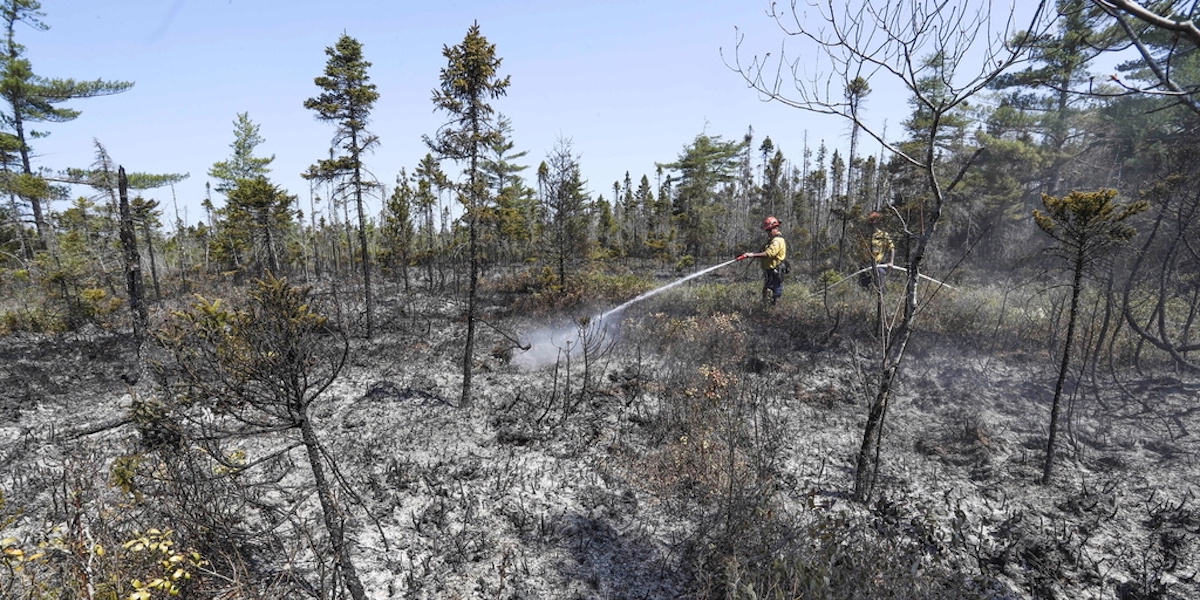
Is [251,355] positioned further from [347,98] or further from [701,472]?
[347,98]

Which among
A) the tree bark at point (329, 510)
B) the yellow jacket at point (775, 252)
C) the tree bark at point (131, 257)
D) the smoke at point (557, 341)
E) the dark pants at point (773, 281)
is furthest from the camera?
the dark pants at point (773, 281)

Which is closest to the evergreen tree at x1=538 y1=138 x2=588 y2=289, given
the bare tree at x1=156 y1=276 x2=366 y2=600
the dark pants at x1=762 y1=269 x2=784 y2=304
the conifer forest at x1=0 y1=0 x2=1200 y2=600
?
the conifer forest at x1=0 y1=0 x2=1200 y2=600

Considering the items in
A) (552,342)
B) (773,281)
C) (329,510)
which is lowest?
(552,342)

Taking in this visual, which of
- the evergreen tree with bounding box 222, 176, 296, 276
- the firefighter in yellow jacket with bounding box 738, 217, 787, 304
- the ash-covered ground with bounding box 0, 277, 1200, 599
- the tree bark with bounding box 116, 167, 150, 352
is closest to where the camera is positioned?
the ash-covered ground with bounding box 0, 277, 1200, 599

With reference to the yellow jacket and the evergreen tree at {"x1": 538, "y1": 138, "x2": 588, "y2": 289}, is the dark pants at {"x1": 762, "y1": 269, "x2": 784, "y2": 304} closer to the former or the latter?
the yellow jacket

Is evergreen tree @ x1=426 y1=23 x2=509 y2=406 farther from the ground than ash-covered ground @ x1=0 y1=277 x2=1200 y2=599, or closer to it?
farther from the ground

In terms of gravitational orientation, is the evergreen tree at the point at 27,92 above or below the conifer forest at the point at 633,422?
above

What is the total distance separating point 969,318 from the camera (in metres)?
14.0

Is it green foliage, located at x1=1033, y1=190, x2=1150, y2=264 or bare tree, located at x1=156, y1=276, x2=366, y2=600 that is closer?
bare tree, located at x1=156, y1=276, x2=366, y2=600

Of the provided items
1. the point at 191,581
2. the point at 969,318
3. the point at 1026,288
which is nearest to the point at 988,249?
the point at 1026,288

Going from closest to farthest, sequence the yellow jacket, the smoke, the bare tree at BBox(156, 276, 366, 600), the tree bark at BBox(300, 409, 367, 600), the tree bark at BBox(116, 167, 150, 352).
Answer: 1. the bare tree at BBox(156, 276, 366, 600)
2. the tree bark at BBox(300, 409, 367, 600)
3. the tree bark at BBox(116, 167, 150, 352)
4. the yellow jacket
5. the smoke

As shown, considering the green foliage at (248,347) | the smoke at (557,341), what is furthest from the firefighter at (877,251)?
the smoke at (557,341)

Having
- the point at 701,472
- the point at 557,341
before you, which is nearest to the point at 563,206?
the point at 557,341

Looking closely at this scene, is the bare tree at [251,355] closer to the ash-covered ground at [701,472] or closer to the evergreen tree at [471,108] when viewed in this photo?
the ash-covered ground at [701,472]
